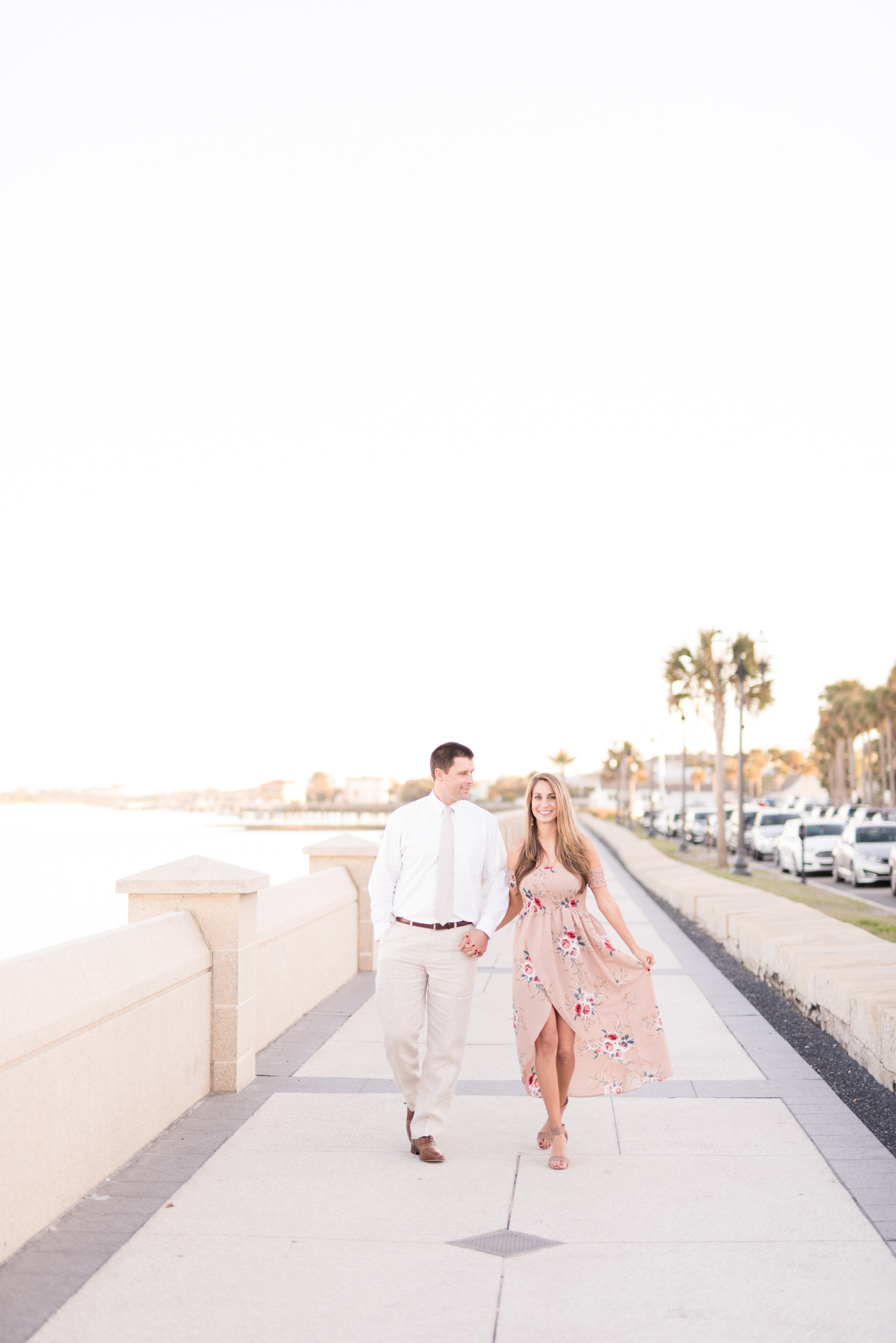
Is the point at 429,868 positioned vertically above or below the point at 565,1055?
above

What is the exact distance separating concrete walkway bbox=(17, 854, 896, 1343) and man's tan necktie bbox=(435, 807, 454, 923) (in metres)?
1.16

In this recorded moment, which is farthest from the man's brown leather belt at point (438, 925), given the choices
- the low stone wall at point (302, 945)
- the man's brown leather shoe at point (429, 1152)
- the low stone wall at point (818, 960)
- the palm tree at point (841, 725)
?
the palm tree at point (841, 725)

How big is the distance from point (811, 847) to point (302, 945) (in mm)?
23697

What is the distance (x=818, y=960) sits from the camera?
10.1m

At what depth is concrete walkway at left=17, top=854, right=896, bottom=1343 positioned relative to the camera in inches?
156

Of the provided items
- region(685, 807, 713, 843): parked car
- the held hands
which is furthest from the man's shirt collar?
region(685, 807, 713, 843): parked car

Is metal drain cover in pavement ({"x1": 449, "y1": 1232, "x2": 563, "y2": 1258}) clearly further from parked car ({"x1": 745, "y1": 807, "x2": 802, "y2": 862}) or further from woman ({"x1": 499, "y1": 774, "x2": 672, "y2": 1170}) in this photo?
parked car ({"x1": 745, "y1": 807, "x2": 802, "y2": 862})

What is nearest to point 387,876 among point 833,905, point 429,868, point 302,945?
point 429,868

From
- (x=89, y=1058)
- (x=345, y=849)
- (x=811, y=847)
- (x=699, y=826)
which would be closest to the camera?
(x=89, y=1058)

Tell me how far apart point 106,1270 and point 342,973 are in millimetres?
7312

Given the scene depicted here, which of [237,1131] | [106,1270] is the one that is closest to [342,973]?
[237,1131]

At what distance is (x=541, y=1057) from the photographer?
5.93m

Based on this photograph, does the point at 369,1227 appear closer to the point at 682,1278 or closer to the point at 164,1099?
the point at 682,1278

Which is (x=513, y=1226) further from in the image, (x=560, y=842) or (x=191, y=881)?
(x=191, y=881)
